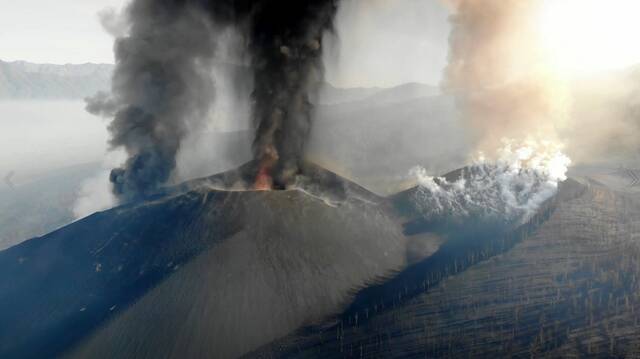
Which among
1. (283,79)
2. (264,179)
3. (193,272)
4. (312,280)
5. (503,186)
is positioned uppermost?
(283,79)

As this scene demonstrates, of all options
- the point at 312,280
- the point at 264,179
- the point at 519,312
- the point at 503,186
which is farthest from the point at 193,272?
the point at 503,186

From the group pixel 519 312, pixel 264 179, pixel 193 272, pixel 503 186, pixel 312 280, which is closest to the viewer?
pixel 519 312

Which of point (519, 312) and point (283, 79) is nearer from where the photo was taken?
point (519, 312)

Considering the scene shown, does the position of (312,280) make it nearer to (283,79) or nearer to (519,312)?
(519,312)

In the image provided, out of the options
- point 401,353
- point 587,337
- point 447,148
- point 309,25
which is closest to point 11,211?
point 309,25

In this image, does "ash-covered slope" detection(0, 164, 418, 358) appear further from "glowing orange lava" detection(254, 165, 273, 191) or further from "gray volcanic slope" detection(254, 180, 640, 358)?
"glowing orange lava" detection(254, 165, 273, 191)

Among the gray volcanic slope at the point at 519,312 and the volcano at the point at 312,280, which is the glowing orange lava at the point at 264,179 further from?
the gray volcanic slope at the point at 519,312


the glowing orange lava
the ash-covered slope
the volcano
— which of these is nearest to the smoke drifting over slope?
the volcano
